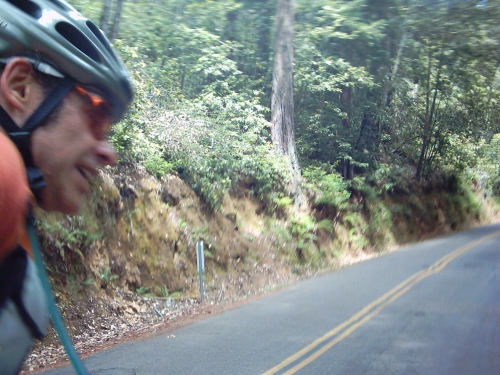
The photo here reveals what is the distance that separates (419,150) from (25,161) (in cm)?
2878

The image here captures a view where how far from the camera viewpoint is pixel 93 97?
1.61 meters

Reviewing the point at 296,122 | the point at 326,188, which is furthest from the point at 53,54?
the point at 296,122

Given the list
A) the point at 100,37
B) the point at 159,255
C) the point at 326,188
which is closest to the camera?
the point at 100,37

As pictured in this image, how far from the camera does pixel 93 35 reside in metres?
1.79

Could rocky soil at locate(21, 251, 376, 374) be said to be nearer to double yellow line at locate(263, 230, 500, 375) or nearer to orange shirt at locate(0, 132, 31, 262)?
double yellow line at locate(263, 230, 500, 375)

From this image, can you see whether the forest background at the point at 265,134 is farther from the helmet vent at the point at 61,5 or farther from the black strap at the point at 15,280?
the black strap at the point at 15,280

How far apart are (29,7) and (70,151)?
48 centimetres

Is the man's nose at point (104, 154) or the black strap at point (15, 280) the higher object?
the man's nose at point (104, 154)

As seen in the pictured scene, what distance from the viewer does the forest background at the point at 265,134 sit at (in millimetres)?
11531

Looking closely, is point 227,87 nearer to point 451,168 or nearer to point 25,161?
point 25,161

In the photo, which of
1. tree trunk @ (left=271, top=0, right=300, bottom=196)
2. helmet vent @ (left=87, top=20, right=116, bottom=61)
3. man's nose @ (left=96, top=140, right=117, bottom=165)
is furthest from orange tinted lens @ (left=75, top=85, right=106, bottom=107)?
tree trunk @ (left=271, top=0, right=300, bottom=196)

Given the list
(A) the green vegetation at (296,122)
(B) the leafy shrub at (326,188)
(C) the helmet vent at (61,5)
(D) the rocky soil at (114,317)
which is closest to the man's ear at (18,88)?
(C) the helmet vent at (61,5)

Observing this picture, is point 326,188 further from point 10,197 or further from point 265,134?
point 10,197

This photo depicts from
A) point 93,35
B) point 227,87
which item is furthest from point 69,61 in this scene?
point 227,87
